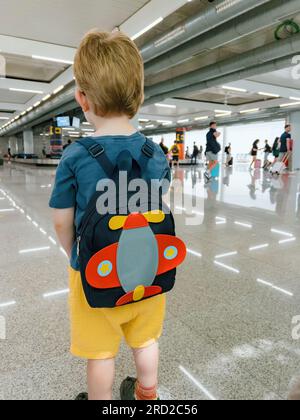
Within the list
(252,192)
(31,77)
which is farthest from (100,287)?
(31,77)

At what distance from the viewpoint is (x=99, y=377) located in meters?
0.86

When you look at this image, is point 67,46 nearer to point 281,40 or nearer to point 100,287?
point 281,40

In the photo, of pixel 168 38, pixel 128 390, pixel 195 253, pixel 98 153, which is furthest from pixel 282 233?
pixel 168 38

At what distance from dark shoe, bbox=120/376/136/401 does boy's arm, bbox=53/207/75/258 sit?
642 millimetres

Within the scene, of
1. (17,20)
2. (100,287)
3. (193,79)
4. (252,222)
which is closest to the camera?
(100,287)

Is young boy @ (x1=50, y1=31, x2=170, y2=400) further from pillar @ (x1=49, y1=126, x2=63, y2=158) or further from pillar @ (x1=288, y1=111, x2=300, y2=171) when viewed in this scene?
pillar @ (x1=49, y1=126, x2=63, y2=158)

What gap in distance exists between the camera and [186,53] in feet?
22.7

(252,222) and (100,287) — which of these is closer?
(100,287)

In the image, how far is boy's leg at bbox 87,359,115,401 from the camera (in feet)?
2.79

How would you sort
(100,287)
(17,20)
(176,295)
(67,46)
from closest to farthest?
(100,287), (176,295), (17,20), (67,46)

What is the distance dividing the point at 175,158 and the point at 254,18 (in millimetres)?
15221
